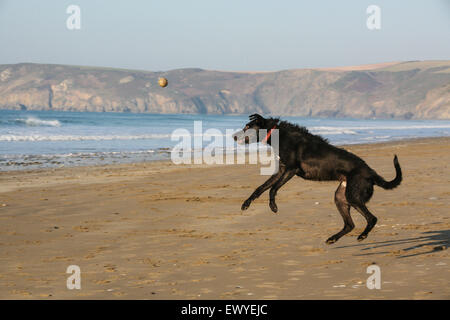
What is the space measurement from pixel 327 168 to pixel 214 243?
1.94 metres

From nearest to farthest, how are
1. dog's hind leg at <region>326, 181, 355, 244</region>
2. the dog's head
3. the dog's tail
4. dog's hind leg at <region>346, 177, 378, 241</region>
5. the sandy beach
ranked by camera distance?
1. the sandy beach
2. dog's hind leg at <region>346, 177, 378, 241</region>
3. the dog's tail
4. dog's hind leg at <region>326, 181, 355, 244</region>
5. the dog's head

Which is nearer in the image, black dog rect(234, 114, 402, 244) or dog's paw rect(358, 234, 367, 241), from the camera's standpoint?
black dog rect(234, 114, 402, 244)

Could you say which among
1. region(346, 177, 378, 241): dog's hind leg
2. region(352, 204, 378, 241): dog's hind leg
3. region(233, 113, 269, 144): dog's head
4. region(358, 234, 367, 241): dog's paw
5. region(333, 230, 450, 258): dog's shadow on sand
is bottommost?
region(333, 230, 450, 258): dog's shadow on sand

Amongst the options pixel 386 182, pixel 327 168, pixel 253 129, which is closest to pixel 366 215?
pixel 386 182

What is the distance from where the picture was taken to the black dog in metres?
7.50

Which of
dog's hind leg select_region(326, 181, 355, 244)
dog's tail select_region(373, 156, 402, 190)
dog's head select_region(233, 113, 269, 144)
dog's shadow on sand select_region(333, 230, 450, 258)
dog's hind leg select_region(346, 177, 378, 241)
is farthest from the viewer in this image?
dog's head select_region(233, 113, 269, 144)

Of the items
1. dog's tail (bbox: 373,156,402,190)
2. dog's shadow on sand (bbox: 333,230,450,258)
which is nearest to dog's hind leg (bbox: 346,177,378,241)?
dog's tail (bbox: 373,156,402,190)

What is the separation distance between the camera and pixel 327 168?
7.66 metres

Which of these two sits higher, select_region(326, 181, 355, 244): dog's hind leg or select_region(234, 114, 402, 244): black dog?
select_region(234, 114, 402, 244): black dog

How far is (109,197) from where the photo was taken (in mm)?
13375

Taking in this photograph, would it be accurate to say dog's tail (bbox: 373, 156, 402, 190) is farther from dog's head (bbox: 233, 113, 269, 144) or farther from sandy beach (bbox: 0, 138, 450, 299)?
dog's head (bbox: 233, 113, 269, 144)

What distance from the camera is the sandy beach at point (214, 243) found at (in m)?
5.87

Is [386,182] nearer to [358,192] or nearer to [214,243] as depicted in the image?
[358,192]

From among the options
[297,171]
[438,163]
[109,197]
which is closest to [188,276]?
[297,171]
